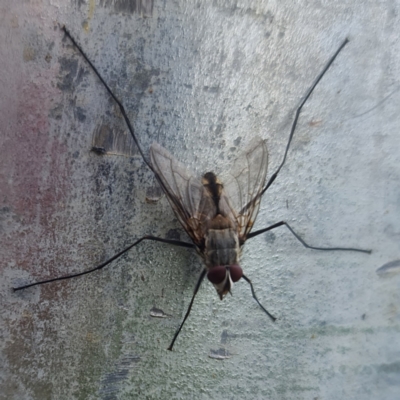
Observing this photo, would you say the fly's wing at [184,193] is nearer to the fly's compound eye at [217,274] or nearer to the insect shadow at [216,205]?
the insect shadow at [216,205]

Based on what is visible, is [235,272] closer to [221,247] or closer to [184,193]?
[221,247]

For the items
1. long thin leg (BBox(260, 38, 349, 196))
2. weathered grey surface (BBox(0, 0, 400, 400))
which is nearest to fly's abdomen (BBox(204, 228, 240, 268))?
weathered grey surface (BBox(0, 0, 400, 400))

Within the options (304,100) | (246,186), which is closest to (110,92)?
(246,186)

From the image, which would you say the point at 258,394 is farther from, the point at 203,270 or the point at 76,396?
the point at 76,396

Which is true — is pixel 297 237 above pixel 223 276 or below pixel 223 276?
above

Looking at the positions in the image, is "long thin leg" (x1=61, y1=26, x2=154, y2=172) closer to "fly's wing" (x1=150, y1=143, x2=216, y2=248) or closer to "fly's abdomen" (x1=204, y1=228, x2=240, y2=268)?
"fly's wing" (x1=150, y1=143, x2=216, y2=248)

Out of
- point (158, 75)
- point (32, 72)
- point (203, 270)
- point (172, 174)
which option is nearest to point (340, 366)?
point (203, 270)
